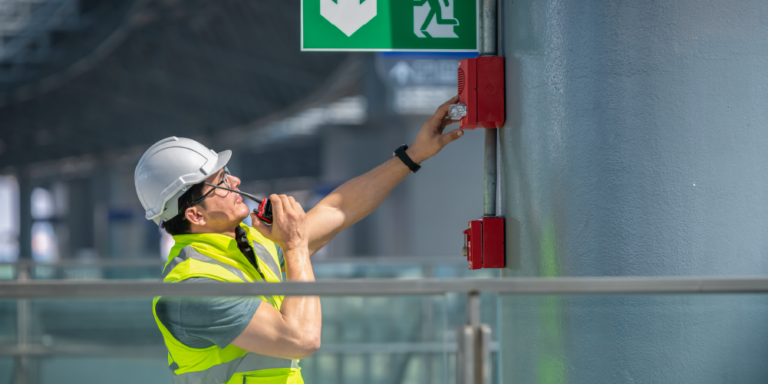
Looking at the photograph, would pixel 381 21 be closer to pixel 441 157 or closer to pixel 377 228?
pixel 441 157

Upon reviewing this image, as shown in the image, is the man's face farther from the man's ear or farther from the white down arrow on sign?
the white down arrow on sign

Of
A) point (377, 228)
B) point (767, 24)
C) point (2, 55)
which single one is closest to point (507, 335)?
point (767, 24)

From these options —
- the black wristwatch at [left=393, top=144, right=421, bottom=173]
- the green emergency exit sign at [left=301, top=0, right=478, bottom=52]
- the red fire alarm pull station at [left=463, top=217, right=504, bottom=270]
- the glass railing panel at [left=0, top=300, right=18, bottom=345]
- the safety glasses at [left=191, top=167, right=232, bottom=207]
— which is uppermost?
the green emergency exit sign at [left=301, top=0, right=478, bottom=52]

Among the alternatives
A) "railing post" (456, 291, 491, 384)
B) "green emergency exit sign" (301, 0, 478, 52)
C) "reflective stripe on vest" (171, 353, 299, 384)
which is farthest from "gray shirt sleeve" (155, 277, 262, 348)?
"green emergency exit sign" (301, 0, 478, 52)

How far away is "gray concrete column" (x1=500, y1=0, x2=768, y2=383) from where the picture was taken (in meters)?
2.29

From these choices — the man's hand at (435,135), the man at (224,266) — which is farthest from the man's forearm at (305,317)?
the man's hand at (435,135)

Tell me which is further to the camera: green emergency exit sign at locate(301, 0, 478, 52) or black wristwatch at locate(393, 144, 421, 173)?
black wristwatch at locate(393, 144, 421, 173)

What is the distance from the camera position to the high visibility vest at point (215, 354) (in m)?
2.47

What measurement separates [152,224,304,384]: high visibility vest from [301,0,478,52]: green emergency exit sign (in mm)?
929

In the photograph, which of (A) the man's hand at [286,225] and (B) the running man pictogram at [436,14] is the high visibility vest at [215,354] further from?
(B) the running man pictogram at [436,14]

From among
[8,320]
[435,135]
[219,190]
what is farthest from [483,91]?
[8,320]

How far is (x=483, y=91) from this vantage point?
111 inches

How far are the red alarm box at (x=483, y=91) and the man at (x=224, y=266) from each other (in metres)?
0.22

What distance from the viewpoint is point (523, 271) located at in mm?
2664
